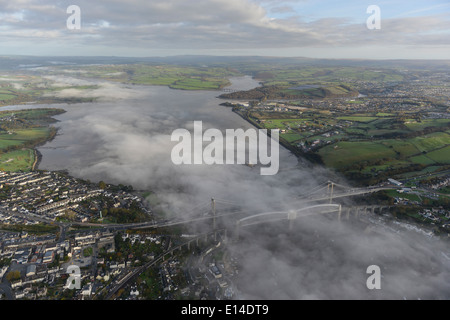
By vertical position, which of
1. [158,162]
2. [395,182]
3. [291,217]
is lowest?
[291,217]

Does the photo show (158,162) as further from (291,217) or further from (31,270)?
(31,270)

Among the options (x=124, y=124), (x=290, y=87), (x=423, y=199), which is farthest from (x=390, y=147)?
(x=290, y=87)

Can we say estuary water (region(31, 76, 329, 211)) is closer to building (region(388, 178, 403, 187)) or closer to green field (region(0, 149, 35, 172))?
green field (region(0, 149, 35, 172))

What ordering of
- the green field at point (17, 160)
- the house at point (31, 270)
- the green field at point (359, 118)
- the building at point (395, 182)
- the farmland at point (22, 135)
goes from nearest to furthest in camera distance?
the house at point (31, 270) → the building at point (395, 182) → the green field at point (17, 160) → the farmland at point (22, 135) → the green field at point (359, 118)

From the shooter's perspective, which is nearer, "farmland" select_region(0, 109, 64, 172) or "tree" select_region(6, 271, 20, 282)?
"tree" select_region(6, 271, 20, 282)

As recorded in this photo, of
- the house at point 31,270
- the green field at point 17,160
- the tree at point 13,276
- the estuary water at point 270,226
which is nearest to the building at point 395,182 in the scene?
the estuary water at point 270,226

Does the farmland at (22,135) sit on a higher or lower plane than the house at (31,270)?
higher

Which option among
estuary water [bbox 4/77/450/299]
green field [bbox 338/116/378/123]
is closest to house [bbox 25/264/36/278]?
estuary water [bbox 4/77/450/299]

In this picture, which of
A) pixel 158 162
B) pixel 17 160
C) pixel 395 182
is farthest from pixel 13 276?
pixel 395 182

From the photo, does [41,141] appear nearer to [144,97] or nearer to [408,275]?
[144,97]

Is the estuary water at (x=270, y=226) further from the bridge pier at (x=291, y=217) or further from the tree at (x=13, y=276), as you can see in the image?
the tree at (x=13, y=276)

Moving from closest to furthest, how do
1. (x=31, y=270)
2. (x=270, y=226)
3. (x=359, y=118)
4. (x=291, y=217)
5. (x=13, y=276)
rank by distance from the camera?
(x=13, y=276) → (x=31, y=270) → (x=291, y=217) → (x=270, y=226) → (x=359, y=118)
